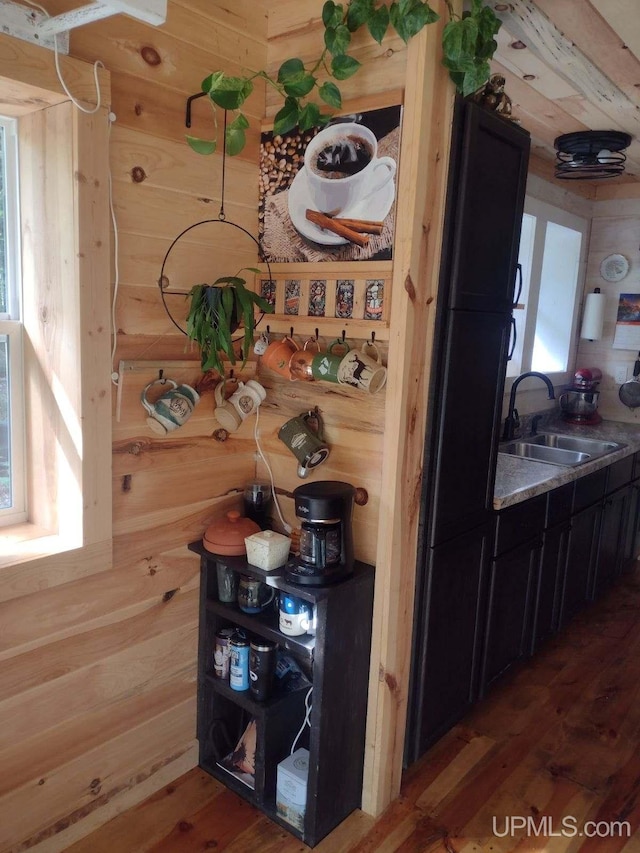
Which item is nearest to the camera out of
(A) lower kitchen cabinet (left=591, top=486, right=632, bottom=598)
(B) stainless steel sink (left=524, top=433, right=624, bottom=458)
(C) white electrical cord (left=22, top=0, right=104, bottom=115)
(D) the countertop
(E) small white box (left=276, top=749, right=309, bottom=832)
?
(C) white electrical cord (left=22, top=0, right=104, bottom=115)

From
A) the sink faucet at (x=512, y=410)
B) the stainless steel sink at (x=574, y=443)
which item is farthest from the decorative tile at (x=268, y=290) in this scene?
the stainless steel sink at (x=574, y=443)

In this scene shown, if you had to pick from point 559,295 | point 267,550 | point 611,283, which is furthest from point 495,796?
point 611,283

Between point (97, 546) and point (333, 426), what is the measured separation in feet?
2.51

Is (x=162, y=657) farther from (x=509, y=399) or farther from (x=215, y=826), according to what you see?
(x=509, y=399)

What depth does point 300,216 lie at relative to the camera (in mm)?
2016

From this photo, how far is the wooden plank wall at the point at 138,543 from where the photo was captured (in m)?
1.73

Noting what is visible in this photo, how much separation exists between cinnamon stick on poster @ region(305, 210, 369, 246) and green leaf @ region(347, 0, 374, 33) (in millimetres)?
495

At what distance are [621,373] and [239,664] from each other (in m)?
3.30

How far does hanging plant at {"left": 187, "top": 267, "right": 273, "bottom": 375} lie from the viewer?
1.83 meters

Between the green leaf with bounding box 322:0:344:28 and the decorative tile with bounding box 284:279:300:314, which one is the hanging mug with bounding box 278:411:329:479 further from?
the green leaf with bounding box 322:0:344:28

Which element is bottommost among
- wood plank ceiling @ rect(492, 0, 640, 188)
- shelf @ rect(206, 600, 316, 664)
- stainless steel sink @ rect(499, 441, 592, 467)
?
shelf @ rect(206, 600, 316, 664)

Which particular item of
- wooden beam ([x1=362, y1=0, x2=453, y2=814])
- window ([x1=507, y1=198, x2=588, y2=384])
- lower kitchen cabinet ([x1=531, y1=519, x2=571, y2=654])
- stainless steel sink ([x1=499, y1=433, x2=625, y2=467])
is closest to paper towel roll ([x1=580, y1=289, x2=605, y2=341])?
window ([x1=507, y1=198, x2=588, y2=384])

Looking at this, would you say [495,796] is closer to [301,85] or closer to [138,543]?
[138,543]

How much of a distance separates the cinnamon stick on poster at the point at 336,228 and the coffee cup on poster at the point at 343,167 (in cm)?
2
